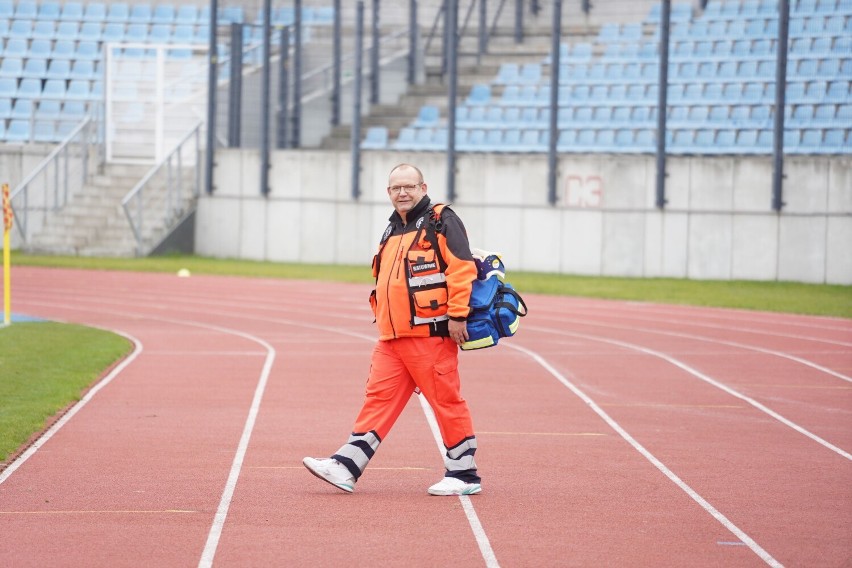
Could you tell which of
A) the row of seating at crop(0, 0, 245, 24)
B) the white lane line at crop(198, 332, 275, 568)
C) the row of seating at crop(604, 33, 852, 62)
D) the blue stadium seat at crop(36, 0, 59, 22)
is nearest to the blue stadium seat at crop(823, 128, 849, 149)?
the row of seating at crop(604, 33, 852, 62)

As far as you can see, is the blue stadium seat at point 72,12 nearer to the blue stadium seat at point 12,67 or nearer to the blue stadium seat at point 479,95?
the blue stadium seat at point 12,67

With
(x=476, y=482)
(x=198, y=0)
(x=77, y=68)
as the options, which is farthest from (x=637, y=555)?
(x=198, y=0)

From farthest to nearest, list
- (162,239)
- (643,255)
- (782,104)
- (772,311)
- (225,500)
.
Result: (162,239)
(643,255)
(782,104)
(772,311)
(225,500)

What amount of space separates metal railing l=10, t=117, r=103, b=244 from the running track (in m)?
14.1

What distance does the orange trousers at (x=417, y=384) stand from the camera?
7.54m

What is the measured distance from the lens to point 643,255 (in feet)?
88.1

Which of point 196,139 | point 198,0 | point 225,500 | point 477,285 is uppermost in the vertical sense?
point 198,0

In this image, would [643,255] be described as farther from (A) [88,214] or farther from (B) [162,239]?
(A) [88,214]

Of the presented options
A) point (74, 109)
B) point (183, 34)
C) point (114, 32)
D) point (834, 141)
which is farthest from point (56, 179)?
point (834, 141)

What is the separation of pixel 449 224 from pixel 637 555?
2.10 metres

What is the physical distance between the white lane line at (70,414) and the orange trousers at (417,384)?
212cm

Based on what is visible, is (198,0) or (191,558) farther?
(198,0)

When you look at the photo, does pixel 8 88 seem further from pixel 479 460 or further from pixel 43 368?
pixel 479 460

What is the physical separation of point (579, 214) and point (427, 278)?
66.1 feet
